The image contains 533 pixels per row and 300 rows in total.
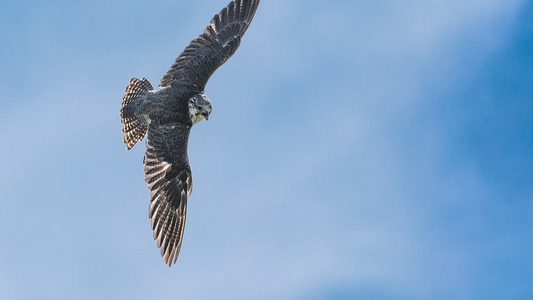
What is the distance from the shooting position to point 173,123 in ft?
53.9

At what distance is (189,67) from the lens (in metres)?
16.9

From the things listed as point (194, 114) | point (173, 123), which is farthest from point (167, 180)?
point (194, 114)

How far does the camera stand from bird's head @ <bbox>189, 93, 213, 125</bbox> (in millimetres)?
16141

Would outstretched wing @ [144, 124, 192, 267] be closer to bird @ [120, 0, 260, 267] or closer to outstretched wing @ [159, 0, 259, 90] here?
bird @ [120, 0, 260, 267]

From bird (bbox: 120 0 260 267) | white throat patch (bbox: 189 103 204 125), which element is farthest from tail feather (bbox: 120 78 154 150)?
white throat patch (bbox: 189 103 204 125)

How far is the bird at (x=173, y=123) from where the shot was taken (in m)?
16.5

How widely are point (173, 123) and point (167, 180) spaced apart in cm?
155

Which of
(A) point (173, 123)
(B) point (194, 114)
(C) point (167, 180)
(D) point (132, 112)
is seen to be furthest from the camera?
(D) point (132, 112)

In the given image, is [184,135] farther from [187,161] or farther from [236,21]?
[236,21]

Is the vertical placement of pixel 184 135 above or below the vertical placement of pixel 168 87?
below

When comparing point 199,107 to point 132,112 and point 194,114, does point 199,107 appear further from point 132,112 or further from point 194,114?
point 132,112

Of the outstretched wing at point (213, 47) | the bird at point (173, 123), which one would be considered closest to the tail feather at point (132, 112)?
the bird at point (173, 123)

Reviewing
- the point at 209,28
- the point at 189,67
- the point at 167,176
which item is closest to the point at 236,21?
the point at 209,28

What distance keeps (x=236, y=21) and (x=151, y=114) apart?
3.78 meters
